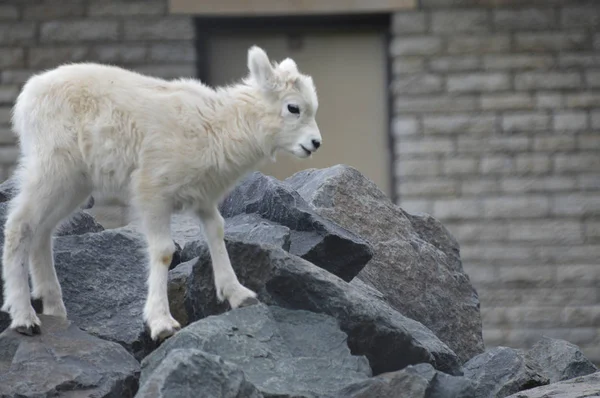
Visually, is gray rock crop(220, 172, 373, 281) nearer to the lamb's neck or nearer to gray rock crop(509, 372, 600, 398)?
the lamb's neck

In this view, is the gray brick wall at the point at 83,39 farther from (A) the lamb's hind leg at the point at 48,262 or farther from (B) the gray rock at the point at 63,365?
(B) the gray rock at the point at 63,365

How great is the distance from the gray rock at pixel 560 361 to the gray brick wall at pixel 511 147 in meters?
5.51

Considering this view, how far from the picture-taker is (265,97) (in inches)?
266

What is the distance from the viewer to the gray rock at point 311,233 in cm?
745

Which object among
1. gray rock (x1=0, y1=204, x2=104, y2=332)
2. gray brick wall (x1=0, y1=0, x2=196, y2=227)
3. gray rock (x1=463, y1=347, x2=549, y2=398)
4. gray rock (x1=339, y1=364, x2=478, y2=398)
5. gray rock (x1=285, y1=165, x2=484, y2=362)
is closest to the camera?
gray rock (x1=339, y1=364, x2=478, y2=398)

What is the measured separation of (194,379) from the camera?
5.46m

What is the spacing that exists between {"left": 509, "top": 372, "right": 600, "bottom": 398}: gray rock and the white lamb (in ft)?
4.88

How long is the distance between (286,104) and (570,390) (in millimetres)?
2020

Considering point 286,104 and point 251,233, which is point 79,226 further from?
point 286,104

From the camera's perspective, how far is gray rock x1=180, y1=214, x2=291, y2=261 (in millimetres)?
7188

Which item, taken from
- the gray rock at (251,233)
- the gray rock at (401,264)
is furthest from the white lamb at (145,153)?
the gray rock at (401,264)

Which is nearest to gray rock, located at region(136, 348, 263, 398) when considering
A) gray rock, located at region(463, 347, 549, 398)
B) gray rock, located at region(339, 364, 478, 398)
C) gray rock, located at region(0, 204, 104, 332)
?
gray rock, located at region(339, 364, 478, 398)

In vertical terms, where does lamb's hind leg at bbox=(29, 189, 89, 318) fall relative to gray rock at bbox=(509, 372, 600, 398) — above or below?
above

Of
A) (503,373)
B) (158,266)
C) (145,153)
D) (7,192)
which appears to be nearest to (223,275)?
(158,266)
